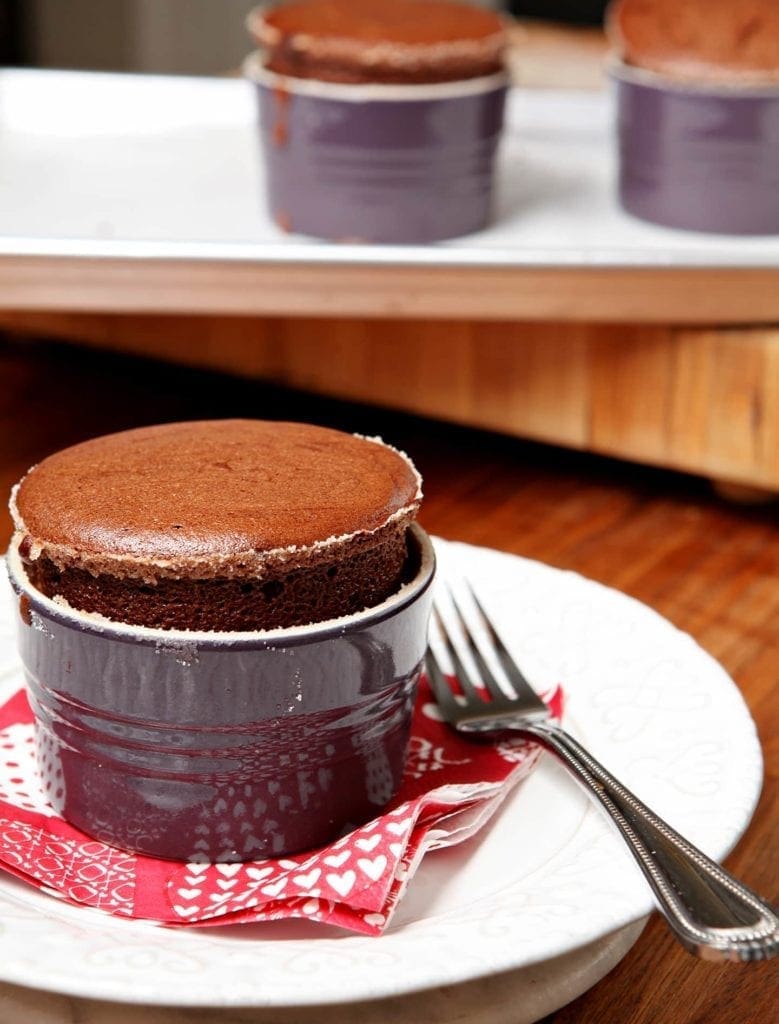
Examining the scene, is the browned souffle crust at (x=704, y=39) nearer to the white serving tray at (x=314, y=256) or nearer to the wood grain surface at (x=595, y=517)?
the white serving tray at (x=314, y=256)

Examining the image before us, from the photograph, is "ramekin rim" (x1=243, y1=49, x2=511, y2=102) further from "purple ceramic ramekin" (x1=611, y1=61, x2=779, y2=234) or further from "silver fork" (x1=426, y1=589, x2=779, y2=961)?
"silver fork" (x1=426, y1=589, x2=779, y2=961)

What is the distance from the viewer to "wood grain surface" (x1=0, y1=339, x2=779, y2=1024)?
0.49 m

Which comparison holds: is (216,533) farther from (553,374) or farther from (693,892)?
(553,374)

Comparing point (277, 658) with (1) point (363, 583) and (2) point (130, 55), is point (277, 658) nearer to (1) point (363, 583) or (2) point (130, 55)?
(1) point (363, 583)

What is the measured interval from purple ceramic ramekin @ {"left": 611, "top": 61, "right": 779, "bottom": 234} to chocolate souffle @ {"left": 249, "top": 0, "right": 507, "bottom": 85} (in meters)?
0.11

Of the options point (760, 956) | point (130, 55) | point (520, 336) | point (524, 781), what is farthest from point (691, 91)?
point (130, 55)

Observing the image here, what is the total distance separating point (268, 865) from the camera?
0.47 metres

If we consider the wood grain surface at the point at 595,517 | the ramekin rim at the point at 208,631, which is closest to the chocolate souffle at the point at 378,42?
the wood grain surface at the point at 595,517

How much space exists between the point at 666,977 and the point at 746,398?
472 mm

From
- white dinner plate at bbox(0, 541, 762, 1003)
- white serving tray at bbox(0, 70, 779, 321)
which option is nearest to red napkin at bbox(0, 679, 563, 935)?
white dinner plate at bbox(0, 541, 762, 1003)

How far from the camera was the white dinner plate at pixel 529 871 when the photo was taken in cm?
38

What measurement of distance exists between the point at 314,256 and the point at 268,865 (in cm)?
47

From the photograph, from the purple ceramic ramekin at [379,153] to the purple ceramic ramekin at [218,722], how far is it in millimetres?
428

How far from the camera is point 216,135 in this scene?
3.82 feet
